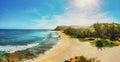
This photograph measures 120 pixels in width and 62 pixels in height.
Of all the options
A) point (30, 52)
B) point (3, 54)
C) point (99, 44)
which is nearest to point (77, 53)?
point (99, 44)

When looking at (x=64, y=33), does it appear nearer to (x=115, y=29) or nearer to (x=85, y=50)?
(x=85, y=50)

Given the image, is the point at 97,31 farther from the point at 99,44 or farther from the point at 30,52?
the point at 30,52

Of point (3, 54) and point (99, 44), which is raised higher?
point (99, 44)

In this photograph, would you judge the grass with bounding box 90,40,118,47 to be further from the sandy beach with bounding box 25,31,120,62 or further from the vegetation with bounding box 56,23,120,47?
the sandy beach with bounding box 25,31,120,62

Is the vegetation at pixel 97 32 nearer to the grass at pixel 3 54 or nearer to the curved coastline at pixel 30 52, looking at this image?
the curved coastline at pixel 30 52

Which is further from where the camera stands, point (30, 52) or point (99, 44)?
point (30, 52)

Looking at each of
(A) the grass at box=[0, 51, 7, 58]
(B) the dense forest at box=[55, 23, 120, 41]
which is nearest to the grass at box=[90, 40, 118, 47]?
(B) the dense forest at box=[55, 23, 120, 41]

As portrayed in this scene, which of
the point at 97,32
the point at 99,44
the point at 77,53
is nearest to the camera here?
the point at 77,53
